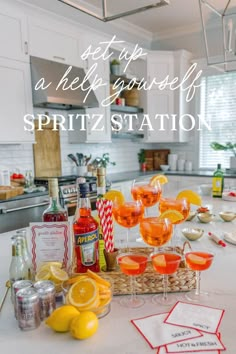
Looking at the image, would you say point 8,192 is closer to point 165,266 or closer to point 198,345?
point 165,266

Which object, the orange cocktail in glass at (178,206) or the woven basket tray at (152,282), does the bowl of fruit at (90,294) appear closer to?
the woven basket tray at (152,282)

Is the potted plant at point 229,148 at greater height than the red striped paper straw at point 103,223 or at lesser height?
greater

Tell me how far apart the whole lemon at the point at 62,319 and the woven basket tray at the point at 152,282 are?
194 mm

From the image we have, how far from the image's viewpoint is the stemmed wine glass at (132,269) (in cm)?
83

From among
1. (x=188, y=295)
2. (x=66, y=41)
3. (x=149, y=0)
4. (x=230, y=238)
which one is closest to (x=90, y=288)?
(x=188, y=295)

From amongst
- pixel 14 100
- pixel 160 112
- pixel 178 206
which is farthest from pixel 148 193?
pixel 160 112

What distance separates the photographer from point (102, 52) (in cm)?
368

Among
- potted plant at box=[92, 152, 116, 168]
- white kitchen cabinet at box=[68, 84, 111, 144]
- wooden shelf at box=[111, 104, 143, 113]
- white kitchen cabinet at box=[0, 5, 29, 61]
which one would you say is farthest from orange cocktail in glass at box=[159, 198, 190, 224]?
wooden shelf at box=[111, 104, 143, 113]

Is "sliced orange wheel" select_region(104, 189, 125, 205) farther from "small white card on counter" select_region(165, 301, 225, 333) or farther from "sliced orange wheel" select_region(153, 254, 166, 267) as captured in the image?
"small white card on counter" select_region(165, 301, 225, 333)

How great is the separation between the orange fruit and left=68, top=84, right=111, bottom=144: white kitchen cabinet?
116 inches

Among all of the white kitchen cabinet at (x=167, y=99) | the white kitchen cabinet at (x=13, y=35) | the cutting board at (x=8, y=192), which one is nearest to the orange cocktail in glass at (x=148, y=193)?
the cutting board at (x=8, y=192)

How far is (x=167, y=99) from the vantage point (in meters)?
4.46

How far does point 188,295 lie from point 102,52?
339cm

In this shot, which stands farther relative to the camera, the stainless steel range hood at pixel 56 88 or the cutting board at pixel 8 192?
the stainless steel range hood at pixel 56 88
